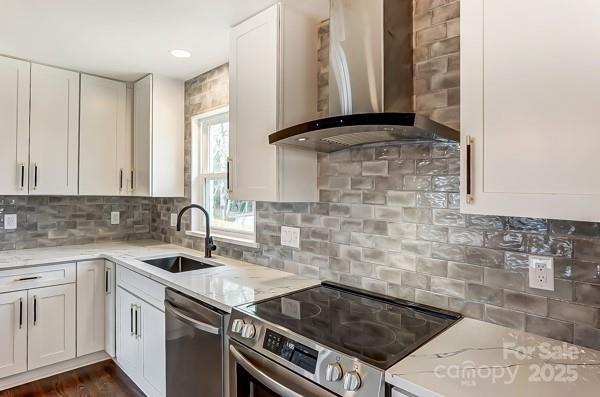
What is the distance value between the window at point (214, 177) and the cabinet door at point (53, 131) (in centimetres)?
100

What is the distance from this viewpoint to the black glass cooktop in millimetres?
1163

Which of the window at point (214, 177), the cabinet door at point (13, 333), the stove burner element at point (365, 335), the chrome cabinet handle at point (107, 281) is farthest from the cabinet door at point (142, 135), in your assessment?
the stove burner element at point (365, 335)

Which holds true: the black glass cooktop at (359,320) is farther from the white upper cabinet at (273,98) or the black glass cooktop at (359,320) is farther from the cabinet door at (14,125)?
the cabinet door at (14,125)

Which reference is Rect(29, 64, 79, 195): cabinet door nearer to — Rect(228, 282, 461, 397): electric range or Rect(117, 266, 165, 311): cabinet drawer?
Rect(117, 266, 165, 311): cabinet drawer

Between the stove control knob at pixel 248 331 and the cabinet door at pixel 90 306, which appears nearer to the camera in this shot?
the stove control knob at pixel 248 331

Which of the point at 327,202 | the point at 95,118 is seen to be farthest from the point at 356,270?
the point at 95,118

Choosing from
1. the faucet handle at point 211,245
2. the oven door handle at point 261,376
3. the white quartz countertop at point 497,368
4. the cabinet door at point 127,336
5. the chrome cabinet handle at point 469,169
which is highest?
the chrome cabinet handle at point 469,169

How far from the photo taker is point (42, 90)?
111 inches

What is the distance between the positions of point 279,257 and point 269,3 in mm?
1499

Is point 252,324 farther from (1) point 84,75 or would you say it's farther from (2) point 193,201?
(1) point 84,75

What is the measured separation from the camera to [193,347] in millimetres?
1756

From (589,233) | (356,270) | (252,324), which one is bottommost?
(252,324)

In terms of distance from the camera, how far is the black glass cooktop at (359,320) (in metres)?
1.16

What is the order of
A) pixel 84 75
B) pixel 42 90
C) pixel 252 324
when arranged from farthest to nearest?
pixel 84 75 < pixel 42 90 < pixel 252 324
